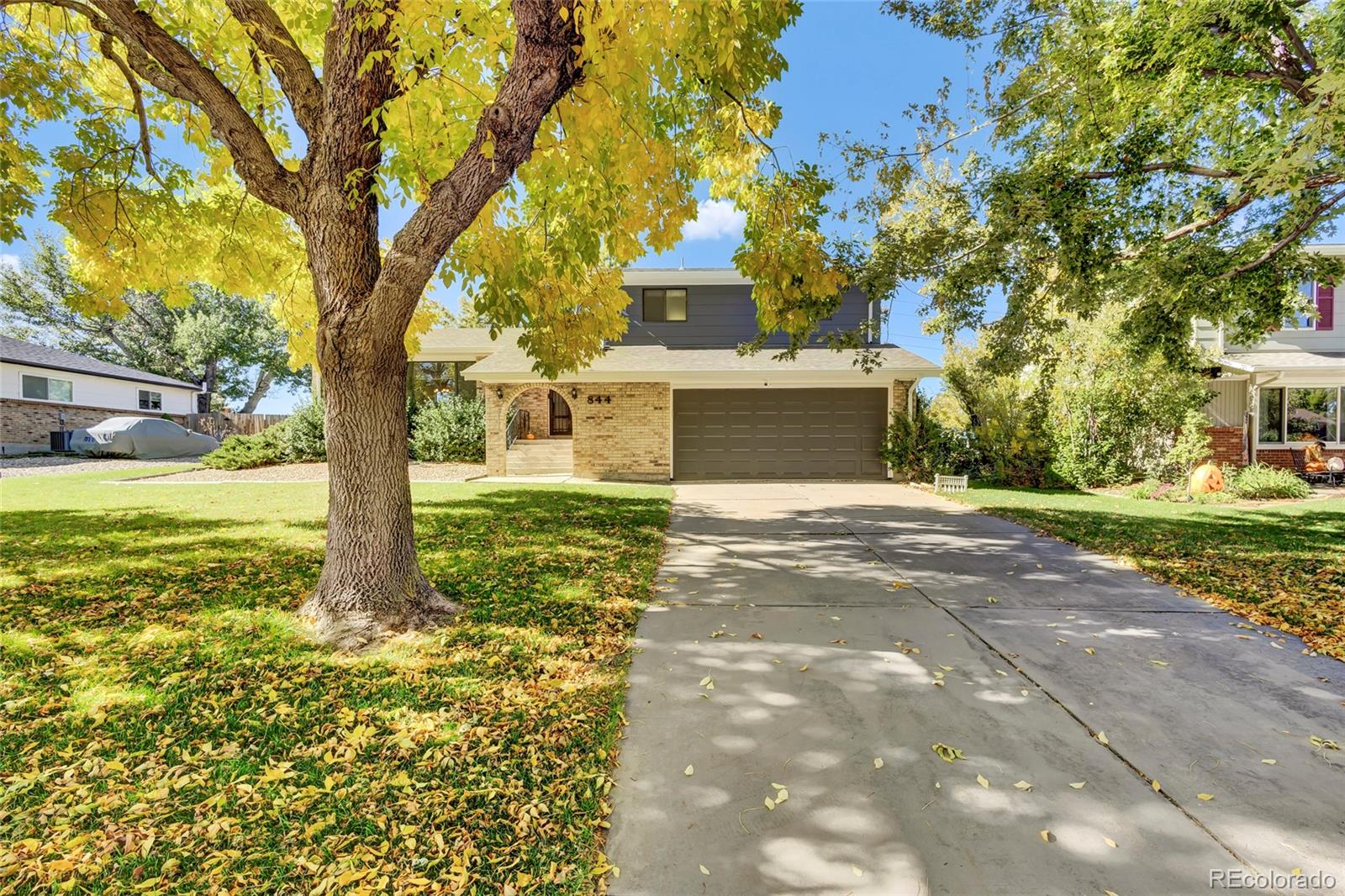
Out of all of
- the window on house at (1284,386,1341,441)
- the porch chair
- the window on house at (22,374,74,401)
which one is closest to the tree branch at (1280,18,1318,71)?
the porch chair

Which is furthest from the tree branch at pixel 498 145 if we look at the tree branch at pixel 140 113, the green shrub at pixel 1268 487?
the green shrub at pixel 1268 487

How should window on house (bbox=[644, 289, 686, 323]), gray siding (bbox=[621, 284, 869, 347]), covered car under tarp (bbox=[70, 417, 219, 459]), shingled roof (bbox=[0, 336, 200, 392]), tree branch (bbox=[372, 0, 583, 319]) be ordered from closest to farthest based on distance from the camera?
tree branch (bbox=[372, 0, 583, 319])
gray siding (bbox=[621, 284, 869, 347])
window on house (bbox=[644, 289, 686, 323])
covered car under tarp (bbox=[70, 417, 219, 459])
shingled roof (bbox=[0, 336, 200, 392])

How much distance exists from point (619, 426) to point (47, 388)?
24665 millimetres

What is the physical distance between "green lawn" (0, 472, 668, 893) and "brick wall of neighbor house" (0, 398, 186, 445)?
22.7 m

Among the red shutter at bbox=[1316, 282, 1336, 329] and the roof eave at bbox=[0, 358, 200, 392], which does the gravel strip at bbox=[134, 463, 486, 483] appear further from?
the red shutter at bbox=[1316, 282, 1336, 329]

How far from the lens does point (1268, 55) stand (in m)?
5.87

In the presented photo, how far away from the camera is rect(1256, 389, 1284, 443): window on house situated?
14.8 meters

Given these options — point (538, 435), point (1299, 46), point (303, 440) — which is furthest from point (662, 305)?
point (1299, 46)

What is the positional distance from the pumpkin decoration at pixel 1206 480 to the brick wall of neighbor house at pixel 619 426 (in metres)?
11.0

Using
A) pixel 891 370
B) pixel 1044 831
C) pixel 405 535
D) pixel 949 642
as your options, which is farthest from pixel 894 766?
pixel 891 370

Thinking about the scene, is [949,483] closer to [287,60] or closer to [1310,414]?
[1310,414]

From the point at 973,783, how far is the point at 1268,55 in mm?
8055

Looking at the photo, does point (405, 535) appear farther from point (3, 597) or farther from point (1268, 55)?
point (1268, 55)

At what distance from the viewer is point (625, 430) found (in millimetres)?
14547
